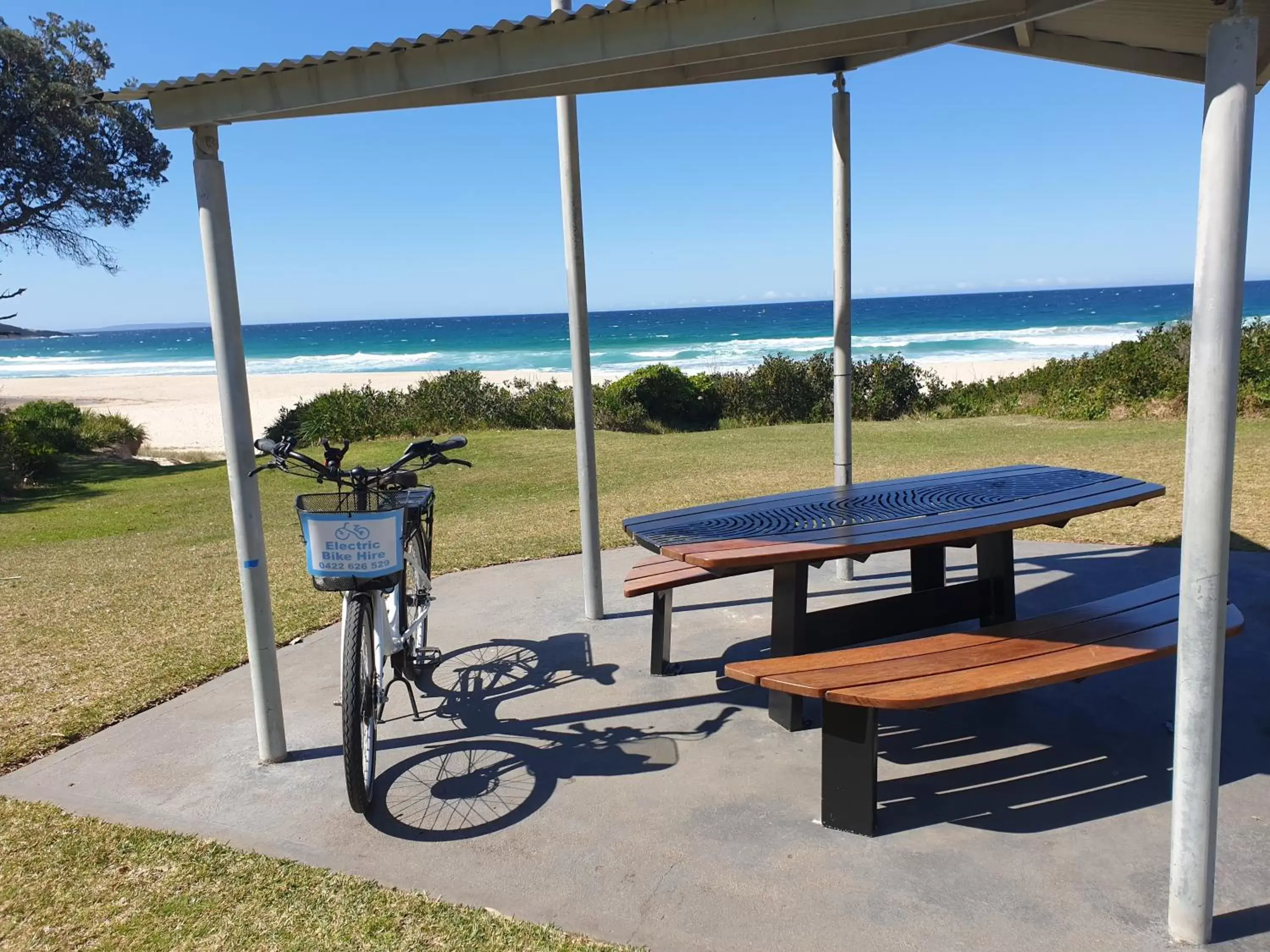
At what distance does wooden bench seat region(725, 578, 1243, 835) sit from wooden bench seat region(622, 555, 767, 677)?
3.66 feet

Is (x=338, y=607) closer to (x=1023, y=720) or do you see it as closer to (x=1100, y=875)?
(x=1023, y=720)

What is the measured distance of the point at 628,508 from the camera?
9.37m

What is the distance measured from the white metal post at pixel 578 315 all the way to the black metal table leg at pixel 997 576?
2031mm

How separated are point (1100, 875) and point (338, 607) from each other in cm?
484

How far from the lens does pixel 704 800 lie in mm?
3361

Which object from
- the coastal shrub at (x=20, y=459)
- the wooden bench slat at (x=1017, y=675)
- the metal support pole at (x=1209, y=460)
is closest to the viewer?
the metal support pole at (x=1209, y=460)

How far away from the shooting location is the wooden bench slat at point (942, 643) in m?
3.19

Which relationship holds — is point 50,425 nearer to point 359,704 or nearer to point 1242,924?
point 359,704

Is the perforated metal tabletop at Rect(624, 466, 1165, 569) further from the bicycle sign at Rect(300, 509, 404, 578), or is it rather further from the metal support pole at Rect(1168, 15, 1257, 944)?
the metal support pole at Rect(1168, 15, 1257, 944)

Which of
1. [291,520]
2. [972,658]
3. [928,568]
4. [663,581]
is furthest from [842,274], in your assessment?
[291,520]

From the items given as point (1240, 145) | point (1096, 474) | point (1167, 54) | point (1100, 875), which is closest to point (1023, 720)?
point (1100, 875)

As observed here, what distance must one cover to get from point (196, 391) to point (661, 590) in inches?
1625

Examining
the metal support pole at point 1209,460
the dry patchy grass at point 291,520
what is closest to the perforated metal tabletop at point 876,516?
the metal support pole at point 1209,460

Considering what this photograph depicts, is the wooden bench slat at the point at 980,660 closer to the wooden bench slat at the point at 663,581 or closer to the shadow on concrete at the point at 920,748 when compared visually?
the shadow on concrete at the point at 920,748
